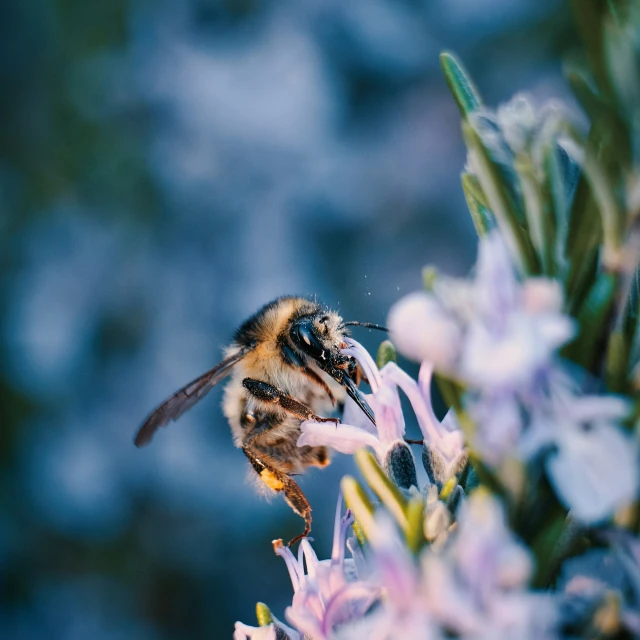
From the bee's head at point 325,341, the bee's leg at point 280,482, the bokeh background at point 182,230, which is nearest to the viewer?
the bee's head at point 325,341

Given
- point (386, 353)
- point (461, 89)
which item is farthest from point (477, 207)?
point (386, 353)

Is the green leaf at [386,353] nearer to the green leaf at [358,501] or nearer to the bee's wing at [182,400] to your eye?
the green leaf at [358,501]

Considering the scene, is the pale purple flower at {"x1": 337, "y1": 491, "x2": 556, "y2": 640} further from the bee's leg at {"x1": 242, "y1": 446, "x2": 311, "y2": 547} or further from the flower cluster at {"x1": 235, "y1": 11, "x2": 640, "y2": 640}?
the bee's leg at {"x1": 242, "y1": 446, "x2": 311, "y2": 547}

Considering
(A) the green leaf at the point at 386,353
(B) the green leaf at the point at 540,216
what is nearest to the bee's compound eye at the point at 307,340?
(A) the green leaf at the point at 386,353

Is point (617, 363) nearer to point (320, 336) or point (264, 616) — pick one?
point (264, 616)

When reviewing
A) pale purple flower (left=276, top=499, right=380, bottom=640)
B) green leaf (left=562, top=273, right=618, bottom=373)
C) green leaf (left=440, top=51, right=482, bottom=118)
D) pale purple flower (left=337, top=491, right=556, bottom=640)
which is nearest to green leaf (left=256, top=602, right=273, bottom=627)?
pale purple flower (left=276, top=499, right=380, bottom=640)

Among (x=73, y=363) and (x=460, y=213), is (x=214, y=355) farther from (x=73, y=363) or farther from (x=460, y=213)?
(x=460, y=213)
